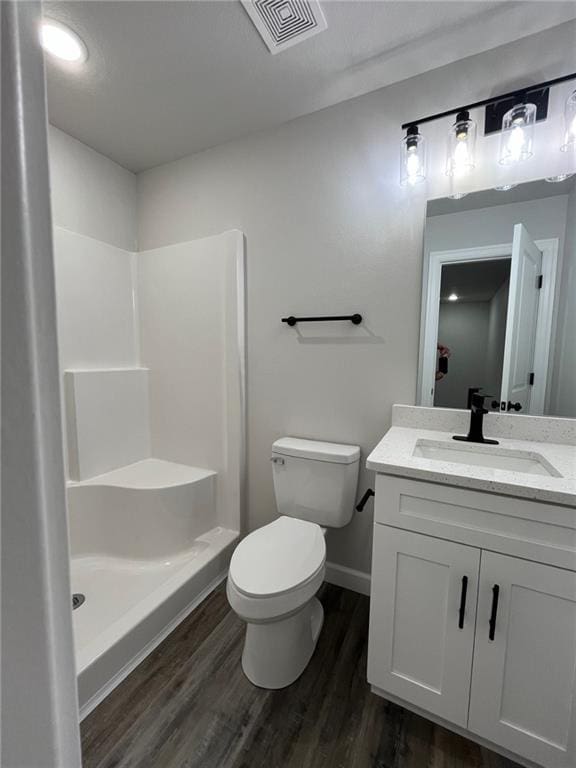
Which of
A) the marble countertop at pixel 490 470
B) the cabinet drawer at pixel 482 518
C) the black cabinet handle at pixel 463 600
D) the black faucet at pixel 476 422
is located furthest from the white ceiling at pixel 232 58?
the black cabinet handle at pixel 463 600

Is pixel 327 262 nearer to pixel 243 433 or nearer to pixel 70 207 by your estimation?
pixel 243 433

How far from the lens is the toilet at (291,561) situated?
1117 millimetres

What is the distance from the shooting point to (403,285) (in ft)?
4.83

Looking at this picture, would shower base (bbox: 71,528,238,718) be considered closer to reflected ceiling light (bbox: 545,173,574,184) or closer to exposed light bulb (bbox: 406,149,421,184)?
exposed light bulb (bbox: 406,149,421,184)

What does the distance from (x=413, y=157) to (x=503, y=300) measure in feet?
2.26

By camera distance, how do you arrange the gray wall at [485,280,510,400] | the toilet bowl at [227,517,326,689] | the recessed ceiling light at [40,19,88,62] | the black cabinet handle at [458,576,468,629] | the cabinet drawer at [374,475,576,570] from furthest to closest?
the gray wall at [485,280,510,400]
the recessed ceiling light at [40,19,88,62]
the toilet bowl at [227,517,326,689]
the black cabinet handle at [458,576,468,629]
the cabinet drawer at [374,475,576,570]

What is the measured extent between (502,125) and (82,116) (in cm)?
190

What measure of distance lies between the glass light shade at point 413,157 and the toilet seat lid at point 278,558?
5.05 ft

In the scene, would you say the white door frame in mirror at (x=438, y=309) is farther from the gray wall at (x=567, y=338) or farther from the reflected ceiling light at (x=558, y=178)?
the reflected ceiling light at (x=558, y=178)

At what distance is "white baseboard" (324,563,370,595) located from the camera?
65.7 inches

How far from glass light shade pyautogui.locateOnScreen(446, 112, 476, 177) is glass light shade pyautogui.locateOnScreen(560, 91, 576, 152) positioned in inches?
11.0

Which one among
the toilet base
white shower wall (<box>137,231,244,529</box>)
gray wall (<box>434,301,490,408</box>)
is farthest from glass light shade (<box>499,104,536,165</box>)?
the toilet base

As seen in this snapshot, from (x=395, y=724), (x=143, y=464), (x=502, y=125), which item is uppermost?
(x=502, y=125)

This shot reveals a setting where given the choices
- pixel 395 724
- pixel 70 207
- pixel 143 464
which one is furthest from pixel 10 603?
pixel 70 207
